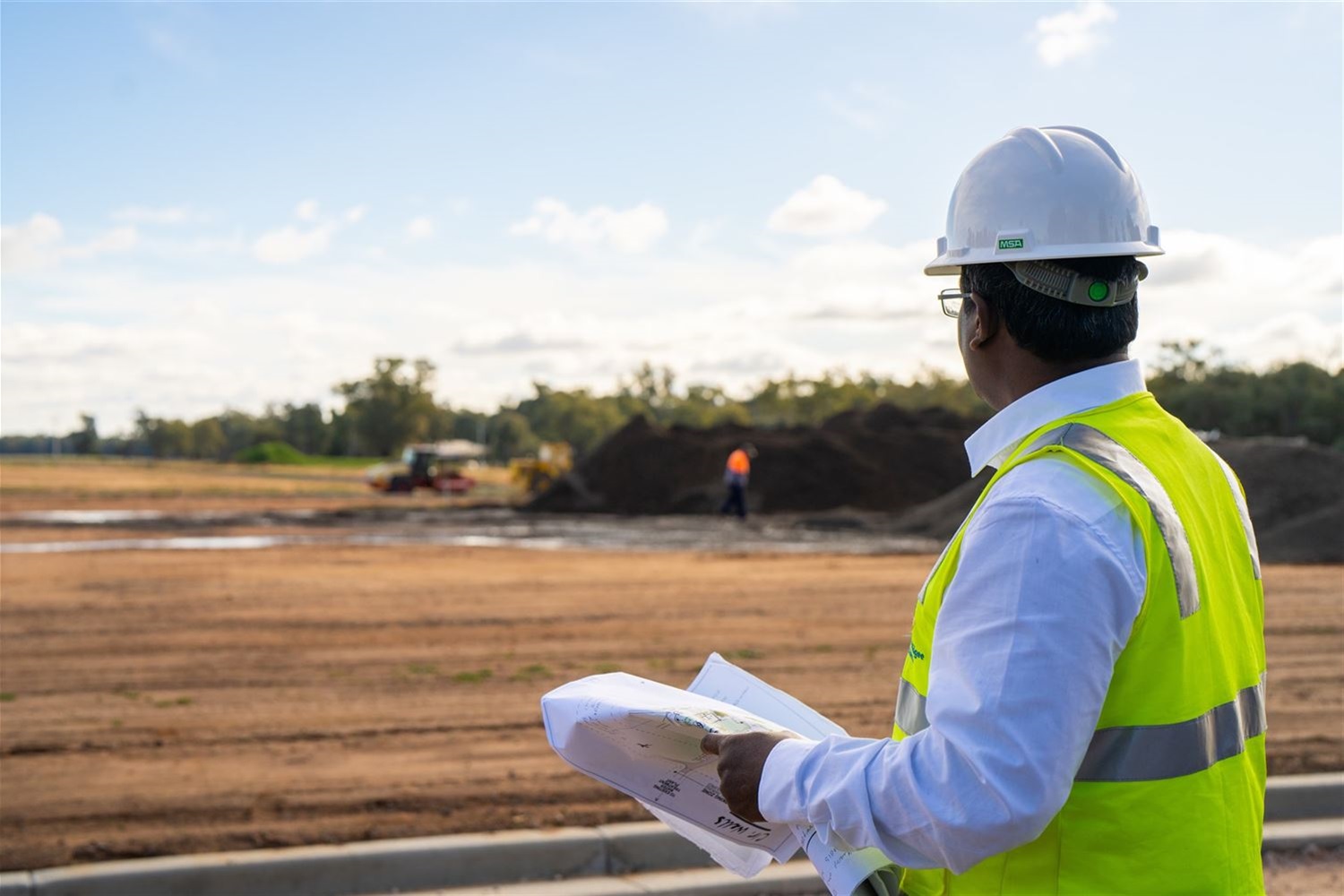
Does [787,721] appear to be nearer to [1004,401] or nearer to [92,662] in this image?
[1004,401]

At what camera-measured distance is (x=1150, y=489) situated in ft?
5.76

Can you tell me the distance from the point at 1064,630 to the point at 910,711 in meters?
0.40

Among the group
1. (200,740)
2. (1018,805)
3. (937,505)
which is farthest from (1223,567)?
(937,505)

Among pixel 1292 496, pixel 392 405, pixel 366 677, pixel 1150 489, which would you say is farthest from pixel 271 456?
pixel 1150 489

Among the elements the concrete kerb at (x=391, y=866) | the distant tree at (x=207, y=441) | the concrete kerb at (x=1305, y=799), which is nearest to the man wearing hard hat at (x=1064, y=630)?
the concrete kerb at (x=391, y=866)

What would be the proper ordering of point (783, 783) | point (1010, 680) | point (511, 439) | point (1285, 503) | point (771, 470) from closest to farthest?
point (1010, 680) < point (783, 783) < point (1285, 503) < point (771, 470) < point (511, 439)

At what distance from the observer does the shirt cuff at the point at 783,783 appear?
180 centimetres

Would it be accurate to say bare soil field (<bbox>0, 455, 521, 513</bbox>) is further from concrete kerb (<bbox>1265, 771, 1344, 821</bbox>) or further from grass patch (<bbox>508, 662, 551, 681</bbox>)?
concrete kerb (<bbox>1265, 771, 1344, 821</bbox>)

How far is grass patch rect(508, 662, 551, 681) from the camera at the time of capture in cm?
928

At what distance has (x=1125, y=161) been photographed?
6.70ft

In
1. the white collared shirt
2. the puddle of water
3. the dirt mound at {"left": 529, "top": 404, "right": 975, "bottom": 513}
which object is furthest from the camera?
the dirt mound at {"left": 529, "top": 404, "right": 975, "bottom": 513}

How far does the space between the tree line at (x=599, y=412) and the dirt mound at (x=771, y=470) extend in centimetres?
929

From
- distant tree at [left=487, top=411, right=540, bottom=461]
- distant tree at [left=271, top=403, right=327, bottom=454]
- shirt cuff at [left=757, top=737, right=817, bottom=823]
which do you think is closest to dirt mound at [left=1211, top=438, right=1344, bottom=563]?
shirt cuff at [left=757, top=737, right=817, bottom=823]

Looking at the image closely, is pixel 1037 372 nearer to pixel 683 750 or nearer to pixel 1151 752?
pixel 1151 752
